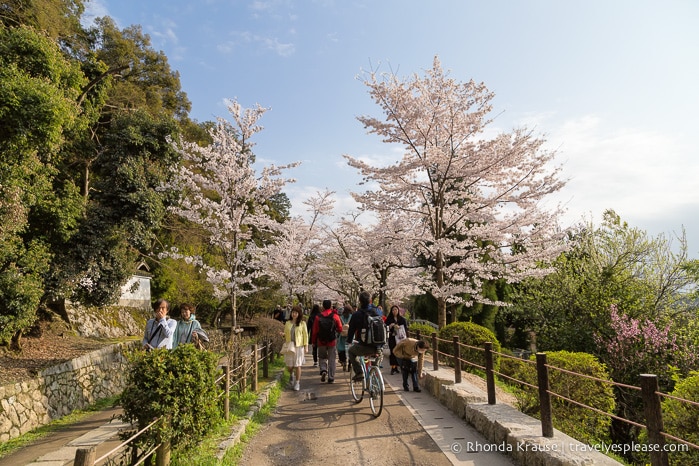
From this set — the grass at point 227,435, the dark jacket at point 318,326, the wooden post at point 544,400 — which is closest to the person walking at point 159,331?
the grass at point 227,435

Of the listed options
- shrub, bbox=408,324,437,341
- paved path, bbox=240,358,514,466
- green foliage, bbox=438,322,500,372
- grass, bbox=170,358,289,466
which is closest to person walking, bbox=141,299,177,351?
grass, bbox=170,358,289,466

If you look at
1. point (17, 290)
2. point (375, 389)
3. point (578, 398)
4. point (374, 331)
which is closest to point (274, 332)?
point (17, 290)

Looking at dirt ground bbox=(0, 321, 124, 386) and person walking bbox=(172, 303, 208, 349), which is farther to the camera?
dirt ground bbox=(0, 321, 124, 386)

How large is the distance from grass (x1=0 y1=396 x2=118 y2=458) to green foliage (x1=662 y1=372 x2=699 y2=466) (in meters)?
7.69

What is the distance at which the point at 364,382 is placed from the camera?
7.33 m

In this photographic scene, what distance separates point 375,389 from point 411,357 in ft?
5.38

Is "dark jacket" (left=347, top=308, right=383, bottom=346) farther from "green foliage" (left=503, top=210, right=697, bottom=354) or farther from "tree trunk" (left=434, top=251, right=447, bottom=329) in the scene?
"green foliage" (left=503, top=210, right=697, bottom=354)

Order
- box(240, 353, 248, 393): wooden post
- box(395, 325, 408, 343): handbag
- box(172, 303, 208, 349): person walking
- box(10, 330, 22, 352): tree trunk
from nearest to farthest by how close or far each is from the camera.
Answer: box(172, 303, 208, 349): person walking < box(240, 353, 248, 393): wooden post < box(395, 325, 408, 343): handbag < box(10, 330, 22, 352): tree trunk

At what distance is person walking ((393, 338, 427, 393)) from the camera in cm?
786

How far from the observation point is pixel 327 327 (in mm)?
9508

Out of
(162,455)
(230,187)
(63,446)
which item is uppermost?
(230,187)

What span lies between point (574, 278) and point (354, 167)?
327 inches

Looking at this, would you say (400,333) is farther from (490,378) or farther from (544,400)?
(544,400)

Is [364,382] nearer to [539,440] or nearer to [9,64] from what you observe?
[539,440]
